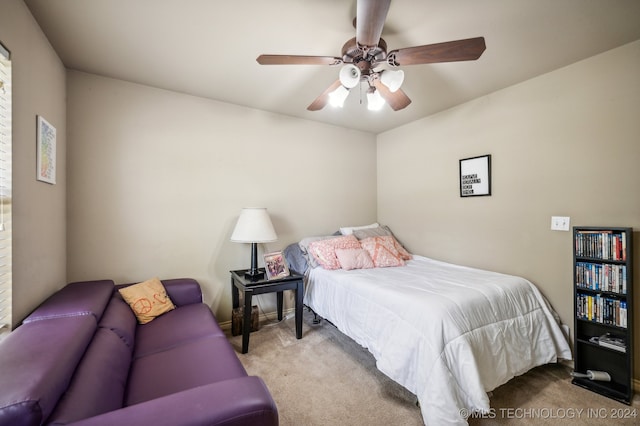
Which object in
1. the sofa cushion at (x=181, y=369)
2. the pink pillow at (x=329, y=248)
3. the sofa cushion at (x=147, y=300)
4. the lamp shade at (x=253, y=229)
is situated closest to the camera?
the sofa cushion at (x=181, y=369)

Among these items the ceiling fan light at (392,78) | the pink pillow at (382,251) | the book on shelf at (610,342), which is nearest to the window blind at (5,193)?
the ceiling fan light at (392,78)

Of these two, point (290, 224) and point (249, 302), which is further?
point (290, 224)

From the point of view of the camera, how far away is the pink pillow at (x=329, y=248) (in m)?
2.79

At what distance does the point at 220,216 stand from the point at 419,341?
7.14 feet

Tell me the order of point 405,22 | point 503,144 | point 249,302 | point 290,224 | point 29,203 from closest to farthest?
point 29,203, point 405,22, point 249,302, point 503,144, point 290,224

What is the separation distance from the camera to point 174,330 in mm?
1828

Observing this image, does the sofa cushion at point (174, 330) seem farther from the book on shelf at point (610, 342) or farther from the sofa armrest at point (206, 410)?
the book on shelf at point (610, 342)

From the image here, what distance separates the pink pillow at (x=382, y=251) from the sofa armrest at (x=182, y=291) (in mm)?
1763

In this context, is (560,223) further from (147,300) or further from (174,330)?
(147,300)

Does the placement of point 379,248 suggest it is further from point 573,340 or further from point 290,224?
point 573,340

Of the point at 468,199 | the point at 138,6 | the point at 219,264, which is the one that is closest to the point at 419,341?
the point at 468,199

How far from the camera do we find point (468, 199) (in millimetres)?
2844

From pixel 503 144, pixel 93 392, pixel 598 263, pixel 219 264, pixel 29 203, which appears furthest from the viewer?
pixel 219 264

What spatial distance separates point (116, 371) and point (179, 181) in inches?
70.6
